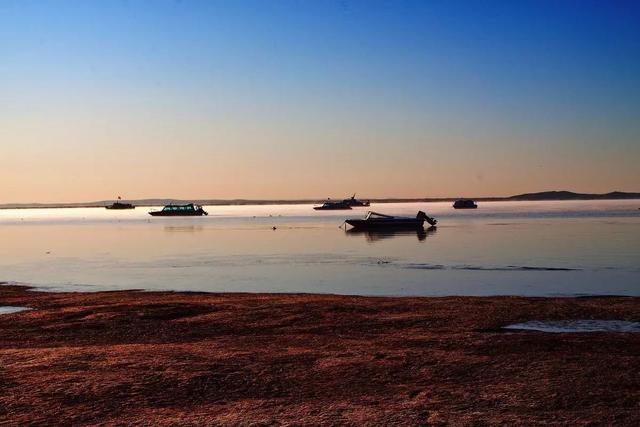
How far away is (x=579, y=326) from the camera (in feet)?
50.6

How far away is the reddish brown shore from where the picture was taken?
8656 mm

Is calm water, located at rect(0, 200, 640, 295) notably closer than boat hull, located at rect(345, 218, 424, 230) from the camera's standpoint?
Yes

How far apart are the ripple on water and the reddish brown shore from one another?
56cm

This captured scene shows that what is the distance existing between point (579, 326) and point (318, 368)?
299 inches

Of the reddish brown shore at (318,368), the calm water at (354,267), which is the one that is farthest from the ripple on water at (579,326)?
the calm water at (354,267)

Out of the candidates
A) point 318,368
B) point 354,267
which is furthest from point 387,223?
point 318,368

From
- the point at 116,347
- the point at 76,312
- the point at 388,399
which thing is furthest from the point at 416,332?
the point at 76,312

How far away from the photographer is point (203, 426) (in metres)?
8.14

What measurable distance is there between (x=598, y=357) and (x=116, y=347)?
30.4ft

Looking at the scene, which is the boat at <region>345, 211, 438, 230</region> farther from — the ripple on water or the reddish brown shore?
the ripple on water

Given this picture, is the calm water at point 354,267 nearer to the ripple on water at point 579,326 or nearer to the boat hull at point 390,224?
the ripple on water at point 579,326

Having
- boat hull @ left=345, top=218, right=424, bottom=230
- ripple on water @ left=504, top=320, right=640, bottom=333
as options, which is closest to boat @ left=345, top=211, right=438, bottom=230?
boat hull @ left=345, top=218, right=424, bottom=230

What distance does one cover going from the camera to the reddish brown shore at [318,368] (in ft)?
28.4

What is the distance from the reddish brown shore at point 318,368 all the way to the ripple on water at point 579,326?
0.56 meters
